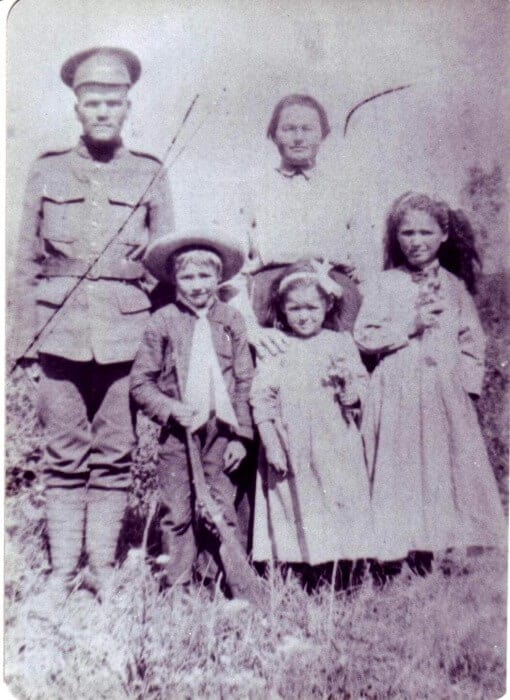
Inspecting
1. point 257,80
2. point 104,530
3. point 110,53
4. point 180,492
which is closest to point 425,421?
point 180,492

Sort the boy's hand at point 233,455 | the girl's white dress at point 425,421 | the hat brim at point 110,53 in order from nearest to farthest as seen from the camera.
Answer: the hat brim at point 110,53 < the boy's hand at point 233,455 < the girl's white dress at point 425,421

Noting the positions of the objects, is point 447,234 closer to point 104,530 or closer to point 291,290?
point 291,290

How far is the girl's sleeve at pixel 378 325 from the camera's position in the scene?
4238 millimetres

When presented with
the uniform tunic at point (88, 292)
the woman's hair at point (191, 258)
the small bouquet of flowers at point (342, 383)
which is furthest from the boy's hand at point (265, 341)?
the uniform tunic at point (88, 292)

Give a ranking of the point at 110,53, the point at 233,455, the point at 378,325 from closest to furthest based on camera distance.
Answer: the point at 110,53, the point at 233,455, the point at 378,325

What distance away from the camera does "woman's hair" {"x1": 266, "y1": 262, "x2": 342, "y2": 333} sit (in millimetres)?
4168

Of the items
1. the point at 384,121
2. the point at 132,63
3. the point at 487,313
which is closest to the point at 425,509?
the point at 487,313

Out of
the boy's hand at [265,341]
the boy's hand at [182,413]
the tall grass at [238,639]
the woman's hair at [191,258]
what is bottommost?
the tall grass at [238,639]

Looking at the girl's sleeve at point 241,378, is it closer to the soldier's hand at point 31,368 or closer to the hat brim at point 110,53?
the soldier's hand at point 31,368

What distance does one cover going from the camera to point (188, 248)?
4.10 metres

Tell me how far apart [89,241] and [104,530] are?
1.21 meters

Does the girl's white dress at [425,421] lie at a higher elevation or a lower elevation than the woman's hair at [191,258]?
lower

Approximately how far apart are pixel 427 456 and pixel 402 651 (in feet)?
2.75

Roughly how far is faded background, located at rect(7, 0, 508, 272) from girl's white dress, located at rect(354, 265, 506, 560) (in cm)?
39
